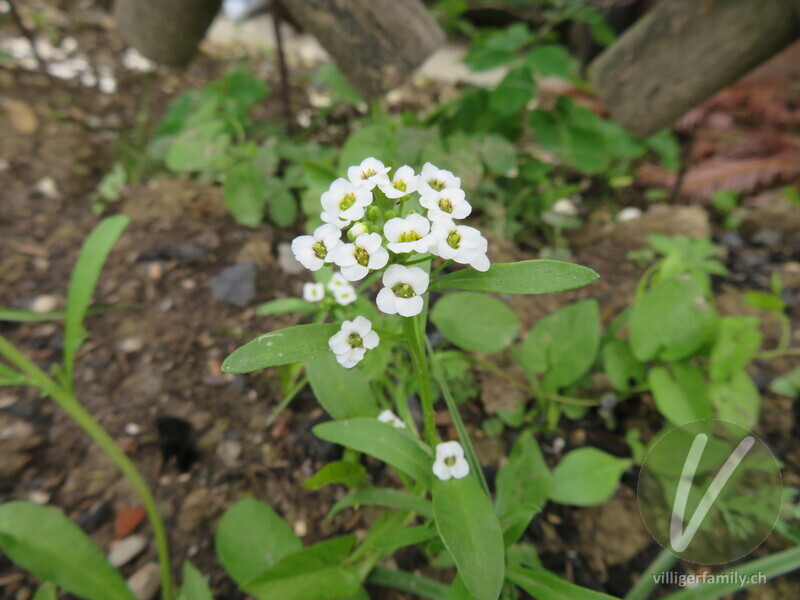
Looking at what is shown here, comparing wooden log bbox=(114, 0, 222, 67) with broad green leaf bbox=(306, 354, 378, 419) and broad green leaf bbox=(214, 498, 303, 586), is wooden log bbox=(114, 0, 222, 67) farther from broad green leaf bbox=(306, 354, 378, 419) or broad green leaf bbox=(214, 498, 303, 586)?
broad green leaf bbox=(214, 498, 303, 586)

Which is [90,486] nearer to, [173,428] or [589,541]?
[173,428]

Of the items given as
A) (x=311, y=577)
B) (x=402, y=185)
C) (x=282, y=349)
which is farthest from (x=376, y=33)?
(x=311, y=577)

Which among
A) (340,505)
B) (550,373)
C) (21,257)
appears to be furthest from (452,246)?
(21,257)

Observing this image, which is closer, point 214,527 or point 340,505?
point 340,505

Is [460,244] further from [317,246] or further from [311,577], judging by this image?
[311,577]

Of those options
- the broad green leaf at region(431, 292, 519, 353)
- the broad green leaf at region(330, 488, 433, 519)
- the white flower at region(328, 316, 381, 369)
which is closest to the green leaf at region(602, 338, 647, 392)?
the broad green leaf at region(431, 292, 519, 353)

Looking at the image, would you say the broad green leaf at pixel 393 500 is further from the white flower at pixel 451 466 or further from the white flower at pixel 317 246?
the white flower at pixel 317 246

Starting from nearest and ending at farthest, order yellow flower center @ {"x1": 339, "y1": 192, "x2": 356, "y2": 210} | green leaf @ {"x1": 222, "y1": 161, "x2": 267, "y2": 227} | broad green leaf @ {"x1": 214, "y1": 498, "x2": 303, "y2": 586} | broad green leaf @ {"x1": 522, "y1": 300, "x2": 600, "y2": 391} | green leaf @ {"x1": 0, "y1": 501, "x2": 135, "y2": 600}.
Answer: yellow flower center @ {"x1": 339, "y1": 192, "x2": 356, "y2": 210}
green leaf @ {"x1": 0, "y1": 501, "x2": 135, "y2": 600}
broad green leaf @ {"x1": 214, "y1": 498, "x2": 303, "y2": 586}
broad green leaf @ {"x1": 522, "y1": 300, "x2": 600, "y2": 391}
green leaf @ {"x1": 222, "y1": 161, "x2": 267, "y2": 227}
